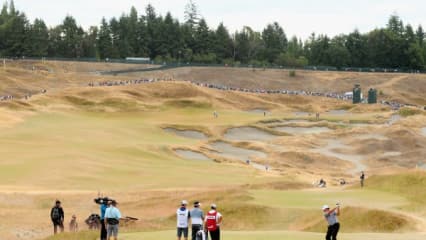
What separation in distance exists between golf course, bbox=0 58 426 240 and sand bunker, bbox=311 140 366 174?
0.13 m

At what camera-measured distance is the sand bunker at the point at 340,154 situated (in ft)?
268

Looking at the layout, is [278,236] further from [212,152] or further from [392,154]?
[392,154]

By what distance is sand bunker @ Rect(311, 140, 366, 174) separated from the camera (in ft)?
268

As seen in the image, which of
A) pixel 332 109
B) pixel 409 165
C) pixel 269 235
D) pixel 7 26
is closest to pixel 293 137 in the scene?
pixel 409 165

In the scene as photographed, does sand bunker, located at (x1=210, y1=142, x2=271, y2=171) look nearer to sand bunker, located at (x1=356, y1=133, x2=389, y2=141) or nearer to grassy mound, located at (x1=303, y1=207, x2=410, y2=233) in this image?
sand bunker, located at (x1=356, y1=133, x2=389, y2=141)

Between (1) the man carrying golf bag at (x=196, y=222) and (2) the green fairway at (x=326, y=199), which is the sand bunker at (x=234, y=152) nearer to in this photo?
(2) the green fairway at (x=326, y=199)

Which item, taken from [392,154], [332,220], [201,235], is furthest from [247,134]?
[201,235]

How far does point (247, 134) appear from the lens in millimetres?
99062

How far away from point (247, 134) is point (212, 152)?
611 inches

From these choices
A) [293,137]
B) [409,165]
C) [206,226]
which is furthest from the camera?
[293,137]

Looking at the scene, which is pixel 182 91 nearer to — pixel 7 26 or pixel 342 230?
pixel 7 26

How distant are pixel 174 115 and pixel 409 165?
41.8 meters

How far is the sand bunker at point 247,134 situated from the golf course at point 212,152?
23 cm

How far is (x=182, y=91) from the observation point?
5069 inches
